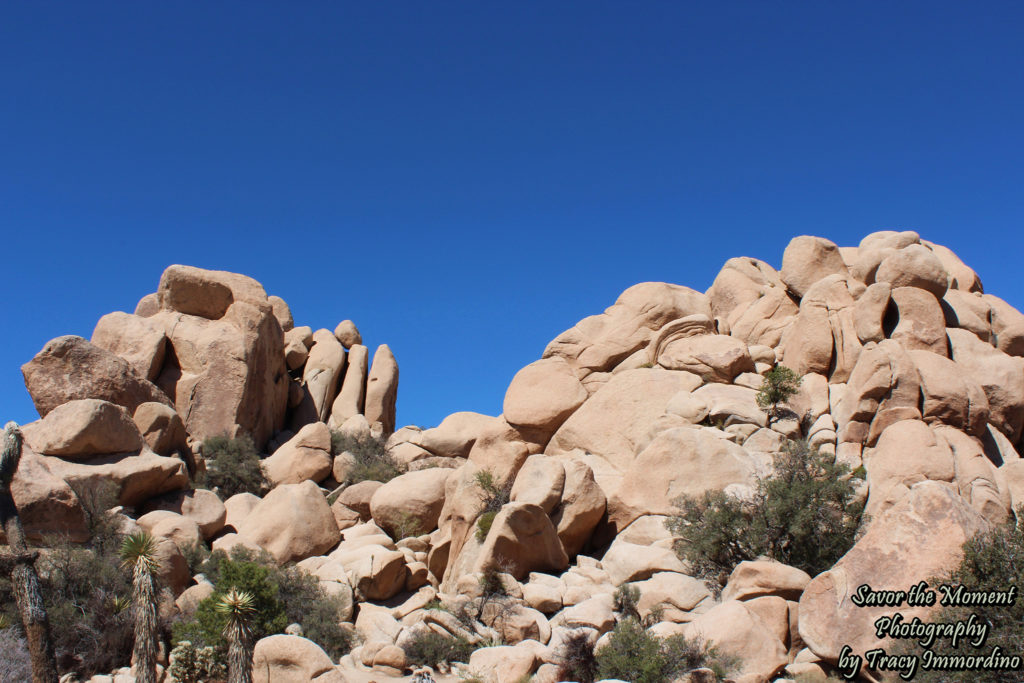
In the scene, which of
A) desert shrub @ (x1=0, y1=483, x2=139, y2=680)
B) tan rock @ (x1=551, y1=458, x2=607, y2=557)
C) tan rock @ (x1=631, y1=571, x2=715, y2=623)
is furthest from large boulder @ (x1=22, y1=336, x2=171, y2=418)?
tan rock @ (x1=631, y1=571, x2=715, y2=623)

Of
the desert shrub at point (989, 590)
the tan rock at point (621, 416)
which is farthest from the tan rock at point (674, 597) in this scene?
the tan rock at point (621, 416)

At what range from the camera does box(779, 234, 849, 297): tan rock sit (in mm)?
31125

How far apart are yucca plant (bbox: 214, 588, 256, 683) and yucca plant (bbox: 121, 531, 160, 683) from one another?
1.64 meters

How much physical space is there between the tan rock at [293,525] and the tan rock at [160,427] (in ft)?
27.6

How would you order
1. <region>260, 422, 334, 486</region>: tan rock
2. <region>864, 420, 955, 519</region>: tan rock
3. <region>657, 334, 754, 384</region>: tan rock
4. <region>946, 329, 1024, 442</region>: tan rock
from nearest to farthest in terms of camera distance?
<region>864, 420, 955, 519</region>: tan rock → <region>946, 329, 1024, 442</region>: tan rock → <region>657, 334, 754, 384</region>: tan rock → <region>260, 422, 334, 486</region>: tan rock

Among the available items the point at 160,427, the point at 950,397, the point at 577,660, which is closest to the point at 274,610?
the point at 577,660

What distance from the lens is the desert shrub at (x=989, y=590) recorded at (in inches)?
439

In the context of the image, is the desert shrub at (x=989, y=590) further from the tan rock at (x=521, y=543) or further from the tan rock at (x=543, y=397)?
the tan rock at (x=543, y=397)

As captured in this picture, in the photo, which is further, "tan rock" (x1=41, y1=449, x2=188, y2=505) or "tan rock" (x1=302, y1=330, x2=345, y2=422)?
"tan rock" (x1=302, y1=330, x2=345, y2=422)

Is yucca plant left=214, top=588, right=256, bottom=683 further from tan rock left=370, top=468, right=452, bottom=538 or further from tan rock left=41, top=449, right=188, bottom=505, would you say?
tan rock left=41, top=449, right=188, bottom=505

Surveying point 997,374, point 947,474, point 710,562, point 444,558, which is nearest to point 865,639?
point 710,562

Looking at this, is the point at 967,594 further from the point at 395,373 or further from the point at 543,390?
the point at 395,373

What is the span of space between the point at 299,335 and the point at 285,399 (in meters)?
6.36

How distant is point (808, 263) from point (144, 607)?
26.6m
